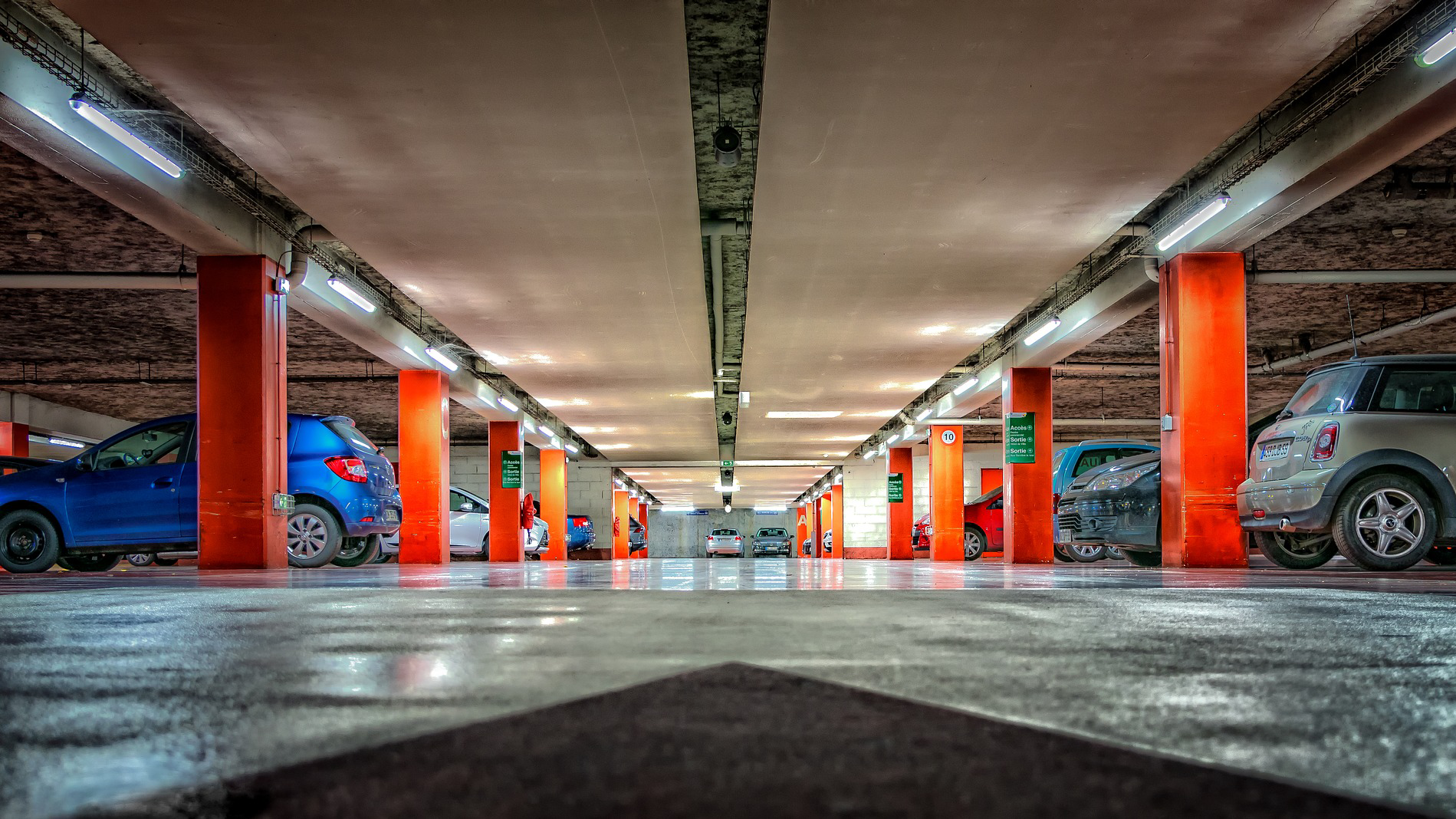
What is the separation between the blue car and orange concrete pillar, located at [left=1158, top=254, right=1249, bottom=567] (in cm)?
876

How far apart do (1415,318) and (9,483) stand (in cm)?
1873

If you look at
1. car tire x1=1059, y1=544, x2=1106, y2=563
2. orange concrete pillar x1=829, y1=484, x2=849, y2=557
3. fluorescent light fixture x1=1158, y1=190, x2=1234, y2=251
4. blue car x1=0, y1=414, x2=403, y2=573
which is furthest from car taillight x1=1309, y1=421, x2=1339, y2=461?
orange concrete pillar x1=829, y1=484, x2=849, y2=557

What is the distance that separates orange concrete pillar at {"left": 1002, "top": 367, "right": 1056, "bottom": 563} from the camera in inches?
657

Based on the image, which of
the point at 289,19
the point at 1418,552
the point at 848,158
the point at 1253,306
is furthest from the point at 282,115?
the point at 1253,306

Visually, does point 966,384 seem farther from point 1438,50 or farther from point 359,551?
point 1438,50

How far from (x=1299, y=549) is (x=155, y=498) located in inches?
435

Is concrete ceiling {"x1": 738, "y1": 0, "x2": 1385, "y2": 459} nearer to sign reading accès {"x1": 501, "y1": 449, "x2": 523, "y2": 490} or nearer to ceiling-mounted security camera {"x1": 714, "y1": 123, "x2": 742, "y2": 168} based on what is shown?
ceiling-mounted security camera {"x1": 714, "y1": 123, "x2": 742, "y2": 168}

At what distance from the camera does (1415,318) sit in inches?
599

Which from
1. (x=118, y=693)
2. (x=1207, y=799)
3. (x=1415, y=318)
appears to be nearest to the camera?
(x=1207, y=799)

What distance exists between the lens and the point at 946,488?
24812 mm

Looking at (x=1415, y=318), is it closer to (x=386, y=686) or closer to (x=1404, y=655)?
(x=1404, y=655)

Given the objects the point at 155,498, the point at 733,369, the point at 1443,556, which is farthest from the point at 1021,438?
the point at 155,498

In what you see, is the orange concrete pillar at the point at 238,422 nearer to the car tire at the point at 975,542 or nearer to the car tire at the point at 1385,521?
the car tire at the point at 1385,521

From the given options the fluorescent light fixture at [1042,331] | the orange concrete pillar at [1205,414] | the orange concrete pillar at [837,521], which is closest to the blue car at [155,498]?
the orange concrete pillar at [1205,414]
